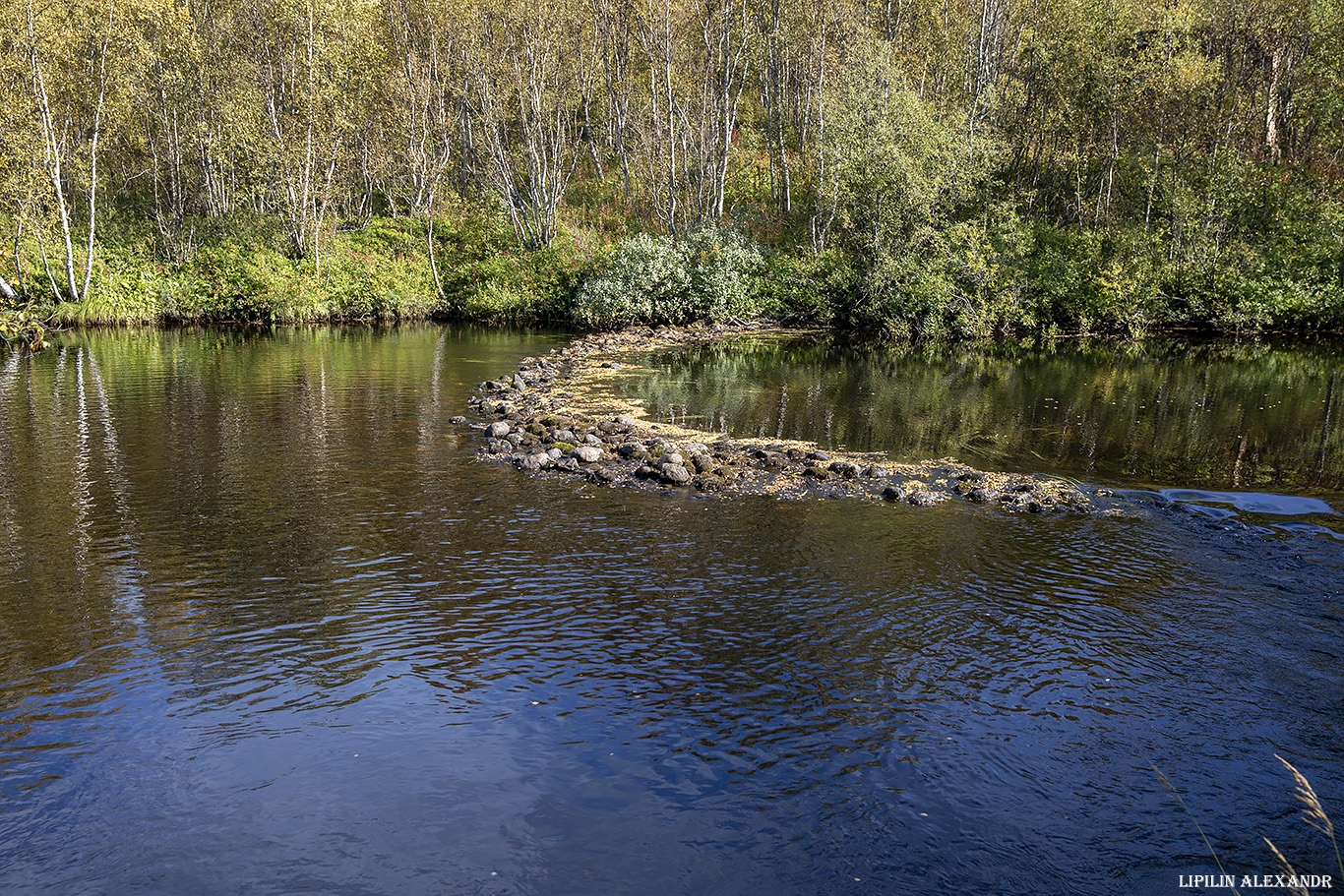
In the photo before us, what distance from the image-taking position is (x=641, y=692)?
28.2 ft

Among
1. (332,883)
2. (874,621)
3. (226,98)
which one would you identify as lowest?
(332,883)

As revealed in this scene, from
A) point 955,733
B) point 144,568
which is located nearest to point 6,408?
point 144,568

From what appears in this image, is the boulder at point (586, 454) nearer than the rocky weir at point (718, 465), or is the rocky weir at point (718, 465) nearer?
the rocky weir at point (718, 465)

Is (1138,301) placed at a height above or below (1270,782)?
above

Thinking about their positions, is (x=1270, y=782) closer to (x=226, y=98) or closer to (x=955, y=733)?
(x=955, y=733)

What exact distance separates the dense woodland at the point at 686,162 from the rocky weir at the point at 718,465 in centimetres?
2160

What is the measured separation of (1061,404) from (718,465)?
1208 centimetres

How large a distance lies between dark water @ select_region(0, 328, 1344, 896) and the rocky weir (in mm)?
760

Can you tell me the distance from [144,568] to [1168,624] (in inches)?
522

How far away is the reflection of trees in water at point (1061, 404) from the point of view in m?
17.8

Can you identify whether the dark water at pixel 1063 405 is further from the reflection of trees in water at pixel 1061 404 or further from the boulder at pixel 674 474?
the boulder at pixel 674 474

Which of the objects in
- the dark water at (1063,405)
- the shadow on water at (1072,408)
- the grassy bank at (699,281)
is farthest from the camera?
the grassy bank at (699,281)

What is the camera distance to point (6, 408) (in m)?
22.6

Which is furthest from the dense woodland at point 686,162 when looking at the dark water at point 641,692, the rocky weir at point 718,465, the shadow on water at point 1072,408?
the dark water at point 641,692
